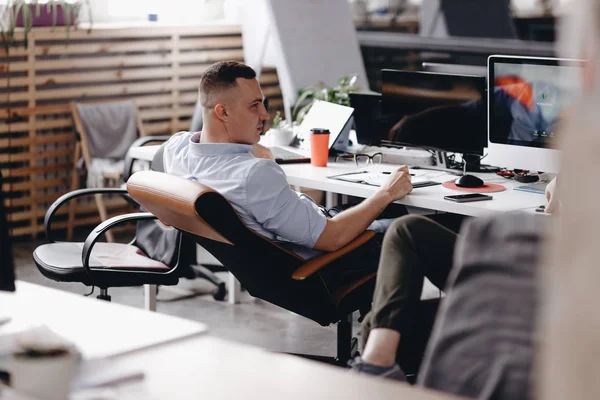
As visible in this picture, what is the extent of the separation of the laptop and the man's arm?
Answer: 37.5 inches

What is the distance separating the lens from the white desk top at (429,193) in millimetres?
3578

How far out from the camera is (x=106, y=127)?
661 cm

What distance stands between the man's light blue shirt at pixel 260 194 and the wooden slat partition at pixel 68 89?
10.9 feet

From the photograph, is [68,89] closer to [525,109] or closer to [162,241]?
[162,241]

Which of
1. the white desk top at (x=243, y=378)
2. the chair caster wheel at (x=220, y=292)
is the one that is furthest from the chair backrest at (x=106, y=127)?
the white desk top at (x=243, y=378)

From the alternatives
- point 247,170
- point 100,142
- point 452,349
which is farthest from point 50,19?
point 452,349

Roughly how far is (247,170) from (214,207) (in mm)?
260

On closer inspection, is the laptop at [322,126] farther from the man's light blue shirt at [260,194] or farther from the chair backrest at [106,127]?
the chair backrest at [106,127]

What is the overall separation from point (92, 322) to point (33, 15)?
485cm

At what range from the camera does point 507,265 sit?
70.1 inches

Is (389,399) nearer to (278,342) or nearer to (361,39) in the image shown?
(278,342)

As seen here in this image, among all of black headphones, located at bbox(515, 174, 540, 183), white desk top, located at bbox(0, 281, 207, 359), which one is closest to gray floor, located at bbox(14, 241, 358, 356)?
black headphones, located at bbox(515, 174, 540, 183)

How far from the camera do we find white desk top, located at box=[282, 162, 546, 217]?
358cm

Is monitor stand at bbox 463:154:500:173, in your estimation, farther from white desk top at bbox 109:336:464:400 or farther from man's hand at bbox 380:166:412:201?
white desk top at bbox 109:336:464:400
